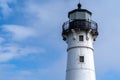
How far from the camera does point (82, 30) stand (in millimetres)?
32031

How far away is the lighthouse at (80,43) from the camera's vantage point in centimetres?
3095

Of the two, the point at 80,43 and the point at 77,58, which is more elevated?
the point at 80,43

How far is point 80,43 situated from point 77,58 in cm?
143

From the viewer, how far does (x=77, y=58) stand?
31219 mm

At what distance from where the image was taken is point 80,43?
31688 millimetres

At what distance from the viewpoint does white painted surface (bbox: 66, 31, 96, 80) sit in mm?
30828

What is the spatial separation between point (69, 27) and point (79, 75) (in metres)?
4.58

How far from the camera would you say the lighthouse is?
102ft

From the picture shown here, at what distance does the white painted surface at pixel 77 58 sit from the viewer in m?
30.8

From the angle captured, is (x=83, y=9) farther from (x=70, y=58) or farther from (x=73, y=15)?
(x=70, y=58)

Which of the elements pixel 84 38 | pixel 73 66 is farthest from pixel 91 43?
pixel 73 66

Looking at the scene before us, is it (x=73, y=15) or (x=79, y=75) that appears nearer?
(x=79, y=75)

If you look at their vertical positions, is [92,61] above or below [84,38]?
below

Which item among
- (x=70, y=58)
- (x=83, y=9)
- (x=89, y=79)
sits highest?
(x=83, y=9)
